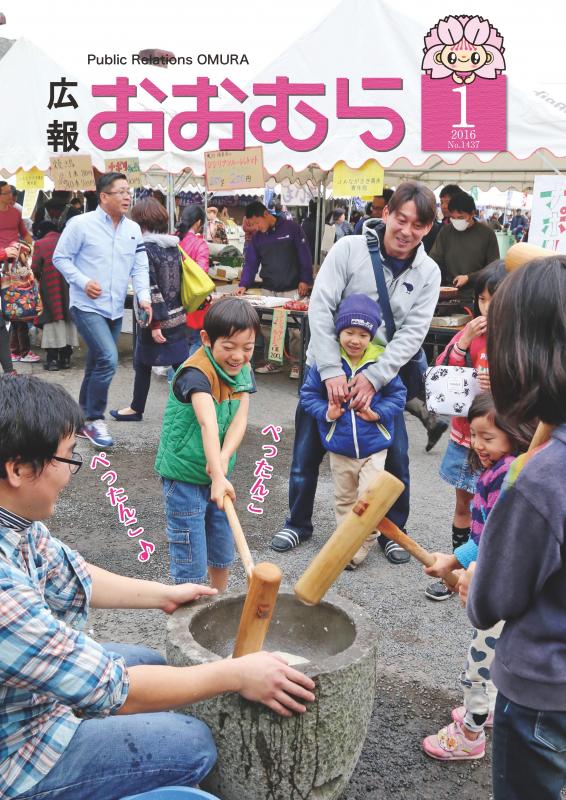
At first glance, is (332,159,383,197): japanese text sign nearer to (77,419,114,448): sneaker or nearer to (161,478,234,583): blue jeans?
(77,419,114,448): sneaker

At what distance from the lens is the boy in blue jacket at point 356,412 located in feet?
12.0

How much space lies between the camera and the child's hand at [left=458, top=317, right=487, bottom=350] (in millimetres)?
3617

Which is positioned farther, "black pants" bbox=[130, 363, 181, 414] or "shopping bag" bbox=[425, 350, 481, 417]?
"black pants" bbox=[130, 363, 181, 414]

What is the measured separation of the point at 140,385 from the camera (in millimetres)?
6285

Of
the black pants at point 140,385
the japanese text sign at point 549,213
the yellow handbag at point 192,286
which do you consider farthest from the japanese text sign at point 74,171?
the japanese text sign at point 549,213

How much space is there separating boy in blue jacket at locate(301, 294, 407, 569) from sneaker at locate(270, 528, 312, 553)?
0.51 metres

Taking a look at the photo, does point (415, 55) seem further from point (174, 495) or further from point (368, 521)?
point (368, 521)

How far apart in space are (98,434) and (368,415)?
2707 millimetres

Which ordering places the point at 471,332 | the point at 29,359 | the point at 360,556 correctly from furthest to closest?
the point at 29,359 → the point at 360,556 → the point at 471,332

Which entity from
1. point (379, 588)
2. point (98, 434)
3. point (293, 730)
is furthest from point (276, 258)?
point (293, 730)

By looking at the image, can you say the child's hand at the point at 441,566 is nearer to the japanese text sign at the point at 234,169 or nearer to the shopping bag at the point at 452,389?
the shopping bag at the point at 452,389

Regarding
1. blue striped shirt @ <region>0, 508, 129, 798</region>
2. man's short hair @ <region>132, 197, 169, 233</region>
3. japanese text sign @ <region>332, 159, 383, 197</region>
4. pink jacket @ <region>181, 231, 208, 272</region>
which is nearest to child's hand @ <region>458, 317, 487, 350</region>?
blue striped shirt @ <region>0, 508, 129, 798</region>

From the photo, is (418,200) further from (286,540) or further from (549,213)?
(549,213)

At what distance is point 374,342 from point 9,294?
194 inches
